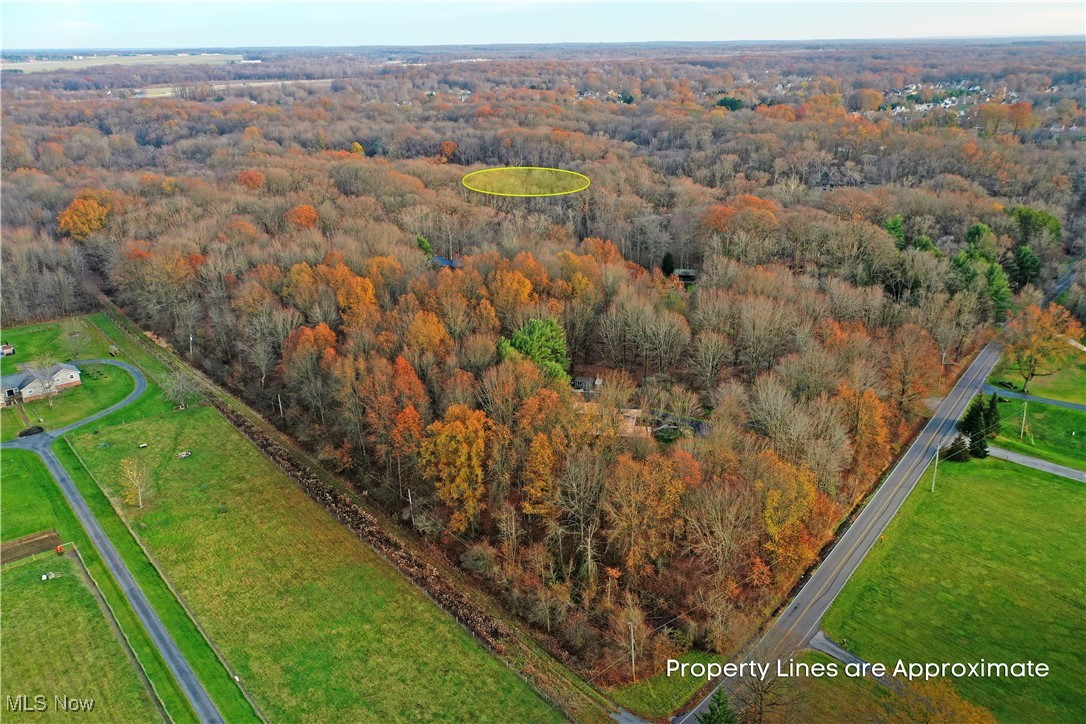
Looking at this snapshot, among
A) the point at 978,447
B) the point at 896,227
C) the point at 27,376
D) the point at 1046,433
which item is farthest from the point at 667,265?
the point at 27,376

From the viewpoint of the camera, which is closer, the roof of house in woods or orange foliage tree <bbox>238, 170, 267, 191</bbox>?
the roof of house in woods

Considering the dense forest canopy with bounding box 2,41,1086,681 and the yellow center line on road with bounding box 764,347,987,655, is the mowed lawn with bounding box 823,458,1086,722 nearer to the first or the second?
the yellow center line on road with bounding box 764,347,987,655

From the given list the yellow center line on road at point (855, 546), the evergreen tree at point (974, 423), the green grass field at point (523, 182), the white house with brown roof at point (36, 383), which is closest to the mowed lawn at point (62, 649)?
the white house with brown roof at point (36, 383)

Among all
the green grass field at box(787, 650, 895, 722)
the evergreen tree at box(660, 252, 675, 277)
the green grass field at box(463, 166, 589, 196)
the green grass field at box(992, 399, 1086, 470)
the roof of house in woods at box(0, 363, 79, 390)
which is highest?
the green grass field at box(463, 166, 589, 196)

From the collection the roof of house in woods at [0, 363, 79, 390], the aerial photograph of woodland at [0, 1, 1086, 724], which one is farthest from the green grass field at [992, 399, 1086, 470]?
the roof of house in woods at [0, 363, 79, 390]

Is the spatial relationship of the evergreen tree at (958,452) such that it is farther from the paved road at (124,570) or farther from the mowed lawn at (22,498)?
the mowed lawn at (22,498)

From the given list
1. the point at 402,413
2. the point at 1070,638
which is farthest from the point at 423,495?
the point at 1070,638

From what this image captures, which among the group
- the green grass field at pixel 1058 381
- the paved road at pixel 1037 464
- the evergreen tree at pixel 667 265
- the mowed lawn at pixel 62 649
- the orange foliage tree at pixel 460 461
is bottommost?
the mowed lawn at pixel 62 649
